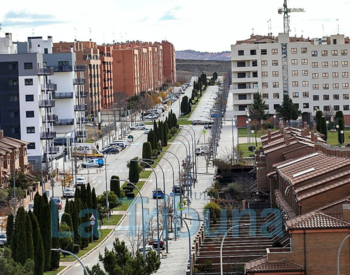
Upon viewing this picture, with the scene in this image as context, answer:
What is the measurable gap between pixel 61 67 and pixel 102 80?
45.7 meters

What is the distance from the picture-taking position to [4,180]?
80562 mm

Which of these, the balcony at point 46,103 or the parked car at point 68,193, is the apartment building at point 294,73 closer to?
the balcony at point 46,103

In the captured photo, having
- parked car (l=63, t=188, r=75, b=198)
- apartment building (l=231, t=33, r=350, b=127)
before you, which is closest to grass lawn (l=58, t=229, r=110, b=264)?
parked car (l=63, t=188, r=75, b=198)

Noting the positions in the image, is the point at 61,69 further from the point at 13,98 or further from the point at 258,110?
the point at 258,110

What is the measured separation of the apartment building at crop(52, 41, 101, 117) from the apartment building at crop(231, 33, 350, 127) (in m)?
21.2

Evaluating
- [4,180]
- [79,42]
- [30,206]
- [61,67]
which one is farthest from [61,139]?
[79,42]

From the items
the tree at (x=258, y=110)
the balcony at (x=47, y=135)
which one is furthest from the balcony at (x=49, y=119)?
the tree at (x=258, y=110)

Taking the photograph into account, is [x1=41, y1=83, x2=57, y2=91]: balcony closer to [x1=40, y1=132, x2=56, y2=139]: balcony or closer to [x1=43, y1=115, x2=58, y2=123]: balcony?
[x1=43, y1=115, x2=58, y2=123]: balcony

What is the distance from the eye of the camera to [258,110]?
131 metres

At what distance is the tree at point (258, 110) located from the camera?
13109 cm

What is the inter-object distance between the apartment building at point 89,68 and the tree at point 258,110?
937 inches

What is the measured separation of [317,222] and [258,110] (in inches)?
3628

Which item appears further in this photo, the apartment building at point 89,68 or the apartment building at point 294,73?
the apartment building at point 89,68

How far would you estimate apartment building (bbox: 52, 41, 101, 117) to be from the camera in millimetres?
142125
